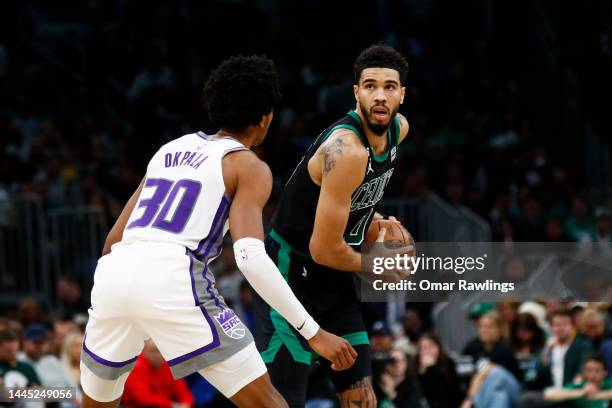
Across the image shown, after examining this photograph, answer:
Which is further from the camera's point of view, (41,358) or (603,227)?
(603,227)

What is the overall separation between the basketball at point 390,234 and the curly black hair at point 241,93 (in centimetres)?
127

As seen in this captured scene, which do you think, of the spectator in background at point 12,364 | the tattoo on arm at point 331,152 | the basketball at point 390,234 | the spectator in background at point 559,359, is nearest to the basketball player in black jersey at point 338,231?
the tattoo on arm at point 331,152

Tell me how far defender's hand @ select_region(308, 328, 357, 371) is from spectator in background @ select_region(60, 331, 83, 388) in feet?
17.1

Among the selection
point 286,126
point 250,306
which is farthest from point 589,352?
point 286,126

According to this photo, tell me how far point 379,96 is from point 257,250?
1442mm

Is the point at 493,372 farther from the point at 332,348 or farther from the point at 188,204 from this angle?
the point at 188,204

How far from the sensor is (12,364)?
30.6 feet

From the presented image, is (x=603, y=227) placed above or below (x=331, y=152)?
below

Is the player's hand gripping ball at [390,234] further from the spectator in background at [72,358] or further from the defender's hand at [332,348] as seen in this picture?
the spectator in background at [72,358]

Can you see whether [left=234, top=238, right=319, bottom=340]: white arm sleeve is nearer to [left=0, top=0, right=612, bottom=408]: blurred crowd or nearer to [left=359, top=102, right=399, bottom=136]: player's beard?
[left=359, top=102, right=399, bottom=136]: player's beard

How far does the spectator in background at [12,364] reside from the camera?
8.98 meters

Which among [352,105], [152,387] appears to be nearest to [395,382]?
[152,387]

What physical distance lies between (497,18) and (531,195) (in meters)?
3.95

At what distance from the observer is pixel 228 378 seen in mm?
5258
